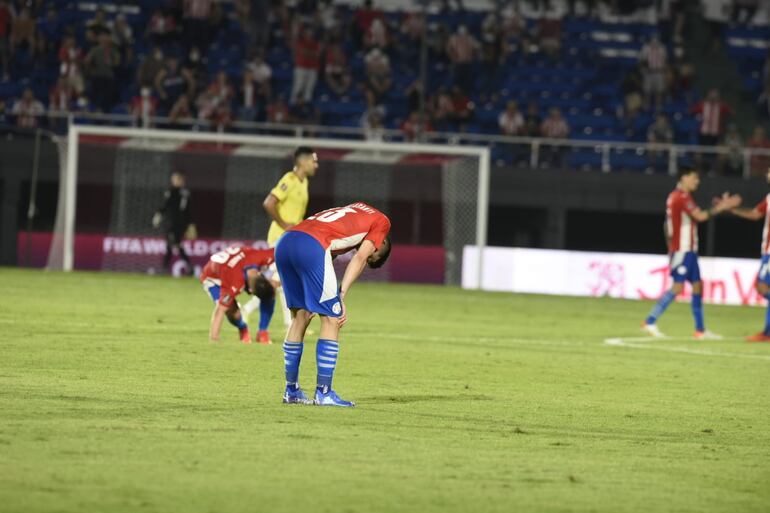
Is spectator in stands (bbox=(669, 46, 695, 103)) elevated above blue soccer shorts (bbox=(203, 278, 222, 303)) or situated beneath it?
elevated above

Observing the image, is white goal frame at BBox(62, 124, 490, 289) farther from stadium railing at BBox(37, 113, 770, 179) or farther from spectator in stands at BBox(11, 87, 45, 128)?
spectator in stands at BBox(11, 87, 45, 128)

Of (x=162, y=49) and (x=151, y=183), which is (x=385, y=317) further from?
(x=162, y=49)

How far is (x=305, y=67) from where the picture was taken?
118 feet

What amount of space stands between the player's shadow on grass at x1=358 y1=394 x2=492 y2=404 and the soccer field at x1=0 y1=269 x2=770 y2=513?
24 millimetres

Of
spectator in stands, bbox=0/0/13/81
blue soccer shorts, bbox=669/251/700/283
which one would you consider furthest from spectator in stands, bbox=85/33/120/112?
blue soccer shorts, bbox=669/251/700/283

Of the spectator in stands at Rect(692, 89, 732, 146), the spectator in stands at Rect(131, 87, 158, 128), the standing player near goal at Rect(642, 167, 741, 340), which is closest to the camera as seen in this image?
the standing player near goal at Rect(642, 167, 741, 340)

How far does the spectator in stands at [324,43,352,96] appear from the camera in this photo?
36.9 m

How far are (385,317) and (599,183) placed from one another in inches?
580

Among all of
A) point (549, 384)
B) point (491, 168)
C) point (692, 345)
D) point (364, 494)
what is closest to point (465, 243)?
point (491, 168)

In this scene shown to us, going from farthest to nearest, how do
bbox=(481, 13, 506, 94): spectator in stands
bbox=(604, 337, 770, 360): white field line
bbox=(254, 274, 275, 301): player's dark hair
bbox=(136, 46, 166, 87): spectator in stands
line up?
bbox=(481, 13, 506, 94): spectator in stands
bbox=(136, 46, 166, 87): spectator in stands
bbox=(604, 337, 770, 360): white field line
bbox=(254, 274, 275, 301): player's dark hair

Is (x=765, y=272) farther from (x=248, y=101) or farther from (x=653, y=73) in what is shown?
(x=653, y=73)

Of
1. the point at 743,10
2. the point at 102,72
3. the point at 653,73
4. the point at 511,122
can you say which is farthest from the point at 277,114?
the point at 743,10

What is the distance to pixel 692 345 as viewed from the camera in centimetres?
1933

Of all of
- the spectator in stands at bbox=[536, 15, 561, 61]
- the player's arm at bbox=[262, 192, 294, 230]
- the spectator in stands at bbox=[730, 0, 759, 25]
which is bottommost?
the player's arm at bbox=[262, 192, 294, 230]
